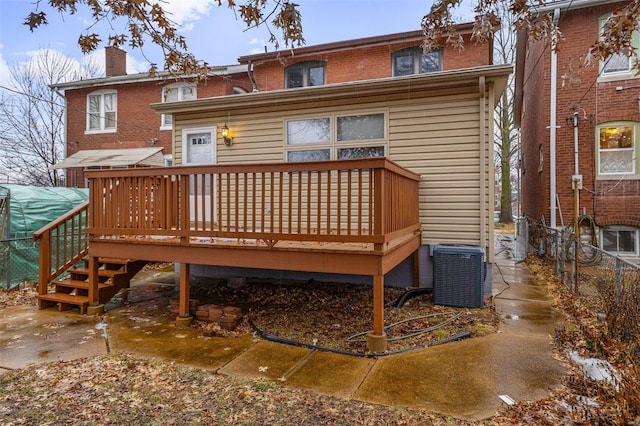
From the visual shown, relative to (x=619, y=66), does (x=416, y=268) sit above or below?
below

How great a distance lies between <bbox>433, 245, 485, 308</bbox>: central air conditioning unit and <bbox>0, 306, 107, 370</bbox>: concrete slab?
4493 mm

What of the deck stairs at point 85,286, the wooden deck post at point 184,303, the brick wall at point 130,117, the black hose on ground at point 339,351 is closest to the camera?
the black hose on ground at point 339,351

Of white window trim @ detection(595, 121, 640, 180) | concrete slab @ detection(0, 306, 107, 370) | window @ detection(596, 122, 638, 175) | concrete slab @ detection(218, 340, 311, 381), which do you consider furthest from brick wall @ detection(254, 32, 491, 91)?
concrete slab @ detection(218, 340, 311, 381)

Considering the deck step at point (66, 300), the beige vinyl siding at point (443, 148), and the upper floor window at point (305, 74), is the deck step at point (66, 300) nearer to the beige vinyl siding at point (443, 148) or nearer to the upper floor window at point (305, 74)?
the beige vinyl siding at point (443, 148)

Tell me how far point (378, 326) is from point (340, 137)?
12.0 feet

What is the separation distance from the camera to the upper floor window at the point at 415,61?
10.5 m

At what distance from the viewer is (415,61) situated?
35.3 feet

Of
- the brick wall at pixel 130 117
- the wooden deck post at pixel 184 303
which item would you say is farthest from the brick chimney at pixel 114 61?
the wooden deck post at pixel 184 303

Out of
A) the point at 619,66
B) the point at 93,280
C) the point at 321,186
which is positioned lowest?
the point at 93,280

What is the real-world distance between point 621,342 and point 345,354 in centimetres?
285

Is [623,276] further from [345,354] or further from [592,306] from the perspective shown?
[345,354]

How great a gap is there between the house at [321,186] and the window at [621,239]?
5.54 m

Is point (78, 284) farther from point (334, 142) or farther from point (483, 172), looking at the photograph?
point (483, 172)

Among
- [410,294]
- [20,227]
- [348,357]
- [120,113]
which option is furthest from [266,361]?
[120,113]
